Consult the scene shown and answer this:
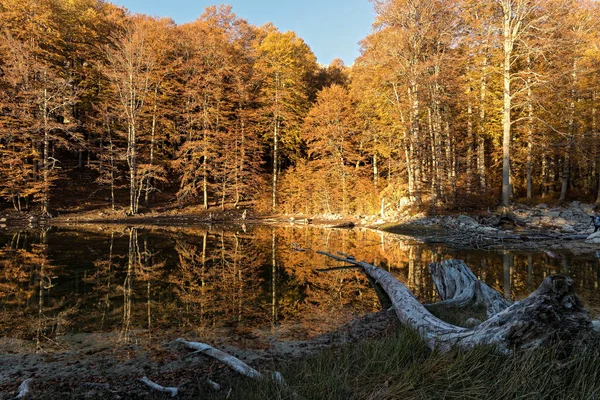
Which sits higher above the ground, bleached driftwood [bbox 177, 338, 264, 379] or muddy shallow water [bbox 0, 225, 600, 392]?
bleached driftwood [bbox 177, 338, 264, 379]

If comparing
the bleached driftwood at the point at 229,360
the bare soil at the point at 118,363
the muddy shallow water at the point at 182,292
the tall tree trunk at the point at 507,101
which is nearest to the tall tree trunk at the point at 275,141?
the muddy shallow water at the point at 182,292

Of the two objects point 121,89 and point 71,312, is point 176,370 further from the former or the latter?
point 121,89

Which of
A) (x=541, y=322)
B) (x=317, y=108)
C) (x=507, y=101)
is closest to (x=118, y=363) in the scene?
(x=541, y=322)

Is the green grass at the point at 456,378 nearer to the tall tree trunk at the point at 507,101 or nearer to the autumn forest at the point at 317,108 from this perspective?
the tall tree trunk at the point at 507,101

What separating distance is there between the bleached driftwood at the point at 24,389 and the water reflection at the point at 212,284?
1.30 m

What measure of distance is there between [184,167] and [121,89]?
7.80 m

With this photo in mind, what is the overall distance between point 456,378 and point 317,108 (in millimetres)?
28822

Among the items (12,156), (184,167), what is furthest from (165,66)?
(12,156)

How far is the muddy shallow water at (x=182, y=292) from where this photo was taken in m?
4.80

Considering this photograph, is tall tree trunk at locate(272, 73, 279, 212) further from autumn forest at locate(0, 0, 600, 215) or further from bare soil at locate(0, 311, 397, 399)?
bare soil at locate(0, 311, 397, 399)

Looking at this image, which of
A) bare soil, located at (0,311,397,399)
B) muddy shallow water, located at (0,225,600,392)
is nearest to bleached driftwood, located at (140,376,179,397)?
bare soil, located at (0,311,397,399)

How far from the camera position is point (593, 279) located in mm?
8172

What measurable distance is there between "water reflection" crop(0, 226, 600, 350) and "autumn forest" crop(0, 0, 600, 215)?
31.8ft

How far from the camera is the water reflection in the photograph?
5.68 m
